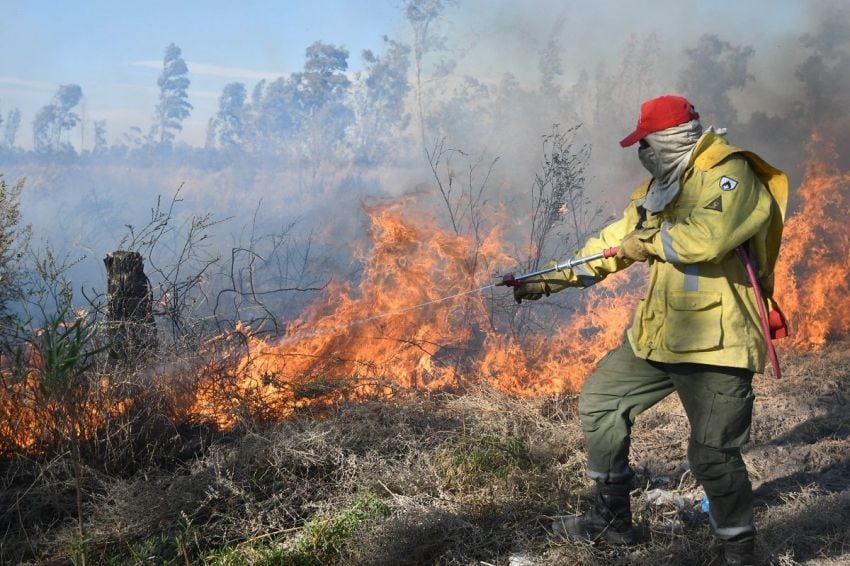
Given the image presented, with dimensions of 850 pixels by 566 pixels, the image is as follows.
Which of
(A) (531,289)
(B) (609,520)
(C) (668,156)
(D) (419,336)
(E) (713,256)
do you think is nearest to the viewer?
(E) (713,256)

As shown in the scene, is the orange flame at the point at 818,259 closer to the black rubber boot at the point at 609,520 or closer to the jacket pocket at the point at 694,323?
the black rubber boot at the point at 609,520

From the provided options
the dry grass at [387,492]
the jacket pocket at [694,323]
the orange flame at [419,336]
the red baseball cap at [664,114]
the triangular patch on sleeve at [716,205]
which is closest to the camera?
the triangular patch on sleeve at [716,205]

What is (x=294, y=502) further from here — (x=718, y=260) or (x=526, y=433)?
(x=718, y=260)

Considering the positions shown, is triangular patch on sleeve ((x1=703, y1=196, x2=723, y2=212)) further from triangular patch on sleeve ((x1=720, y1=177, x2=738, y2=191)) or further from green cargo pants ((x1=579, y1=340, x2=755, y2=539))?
green cargo pants ((x1=579, y1=340, x2=755, y2=539))

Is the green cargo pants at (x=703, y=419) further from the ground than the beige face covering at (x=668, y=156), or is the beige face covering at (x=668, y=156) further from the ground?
the beige face covering at (x=668, y=156)

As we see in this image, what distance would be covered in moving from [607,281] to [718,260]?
5.94 m

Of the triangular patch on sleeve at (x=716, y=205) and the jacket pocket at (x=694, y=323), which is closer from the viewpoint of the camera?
the triangular patch on sleeve at (x=716, y=205)

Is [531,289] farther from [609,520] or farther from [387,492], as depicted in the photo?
[387,492]

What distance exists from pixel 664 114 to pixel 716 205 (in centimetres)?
50

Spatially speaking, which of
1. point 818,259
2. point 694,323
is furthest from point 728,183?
point 818,259

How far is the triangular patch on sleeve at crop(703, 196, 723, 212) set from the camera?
2.74 metres

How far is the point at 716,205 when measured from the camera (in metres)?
2.75

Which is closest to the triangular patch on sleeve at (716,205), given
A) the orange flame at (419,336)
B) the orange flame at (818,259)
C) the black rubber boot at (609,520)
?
the black rubber boot at (609,520)

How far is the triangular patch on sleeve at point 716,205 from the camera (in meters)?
2.74
